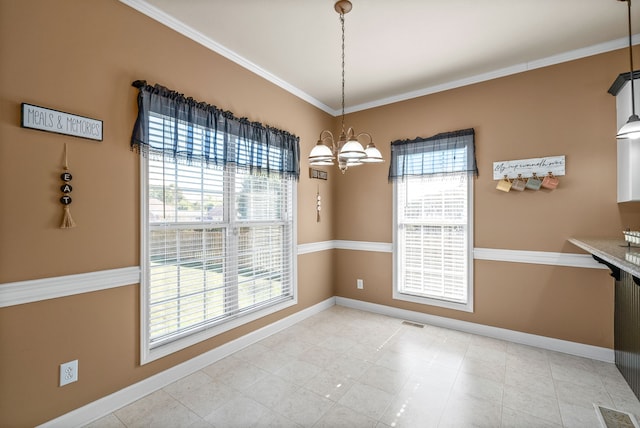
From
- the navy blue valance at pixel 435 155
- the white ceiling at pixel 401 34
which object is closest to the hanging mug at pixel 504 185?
the navy blue valance at pixel 435 155

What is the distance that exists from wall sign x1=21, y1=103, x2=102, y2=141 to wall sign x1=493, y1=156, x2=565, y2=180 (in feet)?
12.1

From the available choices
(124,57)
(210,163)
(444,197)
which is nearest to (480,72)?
(444,197)

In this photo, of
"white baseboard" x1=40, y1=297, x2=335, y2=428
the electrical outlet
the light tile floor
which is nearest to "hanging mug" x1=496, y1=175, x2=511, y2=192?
the light tile floor

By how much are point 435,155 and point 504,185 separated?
32.6 inches

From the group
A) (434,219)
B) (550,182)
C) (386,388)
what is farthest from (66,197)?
(550,182)

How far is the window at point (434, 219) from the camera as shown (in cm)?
347

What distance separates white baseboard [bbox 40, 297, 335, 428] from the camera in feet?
6.33

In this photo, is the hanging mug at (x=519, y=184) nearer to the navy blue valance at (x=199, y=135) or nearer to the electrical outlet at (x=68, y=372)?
the navy blue valance at (x=199, y=135)

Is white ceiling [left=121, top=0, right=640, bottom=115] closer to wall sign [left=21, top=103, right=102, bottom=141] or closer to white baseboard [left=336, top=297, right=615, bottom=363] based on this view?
wall sign [left=21, top=103, right=102, bottom=141]

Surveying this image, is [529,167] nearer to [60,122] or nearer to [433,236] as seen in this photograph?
[433,236]

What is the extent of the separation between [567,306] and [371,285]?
2.13 m

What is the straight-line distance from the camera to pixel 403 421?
6.56 feet

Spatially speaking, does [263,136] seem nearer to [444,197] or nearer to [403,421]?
[444,197]

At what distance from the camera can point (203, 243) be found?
2.71 m
